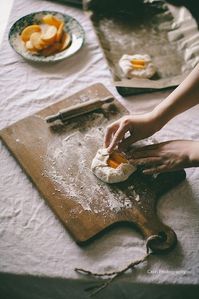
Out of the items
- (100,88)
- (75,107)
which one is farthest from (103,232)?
(100,88)

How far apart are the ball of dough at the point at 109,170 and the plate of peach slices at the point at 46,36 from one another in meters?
0.47

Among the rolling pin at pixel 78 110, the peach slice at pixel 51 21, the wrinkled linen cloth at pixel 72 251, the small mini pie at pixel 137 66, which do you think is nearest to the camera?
the wrinkled linen cloth at pixel 72 251

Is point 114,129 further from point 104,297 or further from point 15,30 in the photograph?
point 15,30

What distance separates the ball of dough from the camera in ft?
2.69

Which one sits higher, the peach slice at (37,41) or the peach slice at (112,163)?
the peach slice at (37,41)

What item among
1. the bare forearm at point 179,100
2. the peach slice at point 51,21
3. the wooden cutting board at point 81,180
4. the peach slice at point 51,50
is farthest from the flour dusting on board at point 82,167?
the peach slice at point 51,21

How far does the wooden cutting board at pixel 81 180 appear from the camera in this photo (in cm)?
76

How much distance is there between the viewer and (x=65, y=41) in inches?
47.3

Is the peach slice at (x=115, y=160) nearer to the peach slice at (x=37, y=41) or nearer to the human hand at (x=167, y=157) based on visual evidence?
the human hand at (x=167, y=157)

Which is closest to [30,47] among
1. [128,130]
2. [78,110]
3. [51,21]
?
[51,21]

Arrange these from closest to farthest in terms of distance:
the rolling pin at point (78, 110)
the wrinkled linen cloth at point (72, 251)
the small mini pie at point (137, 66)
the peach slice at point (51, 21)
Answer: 1. the wrinkled linen cloth at point (72, 251)
2. the rolling pin at point (78, 110)
3. the small mini pie at point (137, 66)
4. the peach slice at point (51, 21)

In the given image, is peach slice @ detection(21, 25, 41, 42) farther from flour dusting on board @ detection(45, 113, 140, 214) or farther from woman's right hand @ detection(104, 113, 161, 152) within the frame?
woman's right hand @ detection(104, 113, 161, 152)

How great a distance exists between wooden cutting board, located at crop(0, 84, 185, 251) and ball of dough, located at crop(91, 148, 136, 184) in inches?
0.6

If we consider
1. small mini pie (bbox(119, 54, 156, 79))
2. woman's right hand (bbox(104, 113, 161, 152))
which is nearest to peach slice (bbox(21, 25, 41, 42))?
small mini pie (bbox(119, 54, 156, 79))
